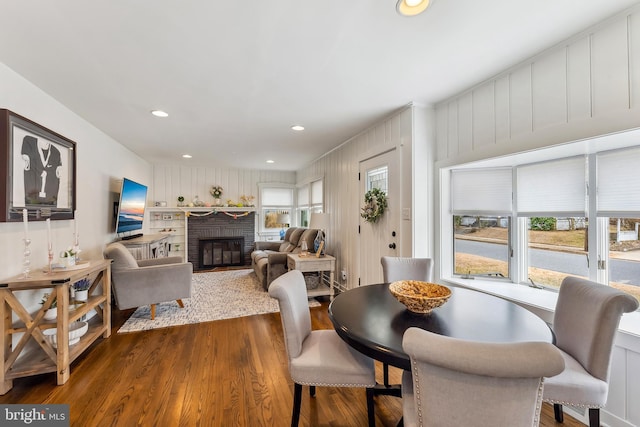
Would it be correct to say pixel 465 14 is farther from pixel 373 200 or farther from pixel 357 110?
pixel 373 200

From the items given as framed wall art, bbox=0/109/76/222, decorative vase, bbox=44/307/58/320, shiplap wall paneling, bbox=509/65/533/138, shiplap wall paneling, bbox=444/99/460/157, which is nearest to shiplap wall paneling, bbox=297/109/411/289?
shiplap wall paneling, bbox=444/99/460/157

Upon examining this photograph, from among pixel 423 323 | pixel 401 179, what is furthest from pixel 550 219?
pixel 423 323

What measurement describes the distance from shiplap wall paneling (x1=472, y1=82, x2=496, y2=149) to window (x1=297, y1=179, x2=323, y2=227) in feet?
10.6

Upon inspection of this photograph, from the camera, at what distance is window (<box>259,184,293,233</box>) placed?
267 inches

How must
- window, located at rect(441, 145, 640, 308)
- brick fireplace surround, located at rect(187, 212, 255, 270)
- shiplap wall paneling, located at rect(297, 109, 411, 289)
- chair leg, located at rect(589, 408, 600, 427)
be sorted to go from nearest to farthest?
chair leg, located at rect(589, 408, 600, 427) < window, located at rect(441, 145, 640, 308) < shiplap wall paneling, located at rect(297, 109, 411, 289) < brick fireplace surround, located at rect(187, 212, 255, 270)

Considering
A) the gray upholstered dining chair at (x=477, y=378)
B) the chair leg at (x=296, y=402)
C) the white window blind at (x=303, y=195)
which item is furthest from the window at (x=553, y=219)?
the white window blind at (x=303, y=195)

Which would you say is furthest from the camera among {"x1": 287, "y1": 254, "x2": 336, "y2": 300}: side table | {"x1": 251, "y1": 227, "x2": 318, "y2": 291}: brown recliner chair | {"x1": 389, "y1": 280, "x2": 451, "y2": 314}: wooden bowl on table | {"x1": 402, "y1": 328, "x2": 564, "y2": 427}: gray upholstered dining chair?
{"x1": 251, "y1": 227, "x2": 318, "y2": 291}: brown recliner chair

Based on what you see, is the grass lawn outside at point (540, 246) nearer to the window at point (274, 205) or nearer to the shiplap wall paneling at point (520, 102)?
the shiplap wall paneling at point (520, 102)

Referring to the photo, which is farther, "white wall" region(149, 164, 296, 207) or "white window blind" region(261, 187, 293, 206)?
"white window blind" region(261, 187, 293, 206)

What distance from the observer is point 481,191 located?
254 centimetres

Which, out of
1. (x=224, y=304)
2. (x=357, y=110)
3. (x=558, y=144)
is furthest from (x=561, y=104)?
(x=224, y=304)

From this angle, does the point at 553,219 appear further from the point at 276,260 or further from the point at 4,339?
the point at 4,339

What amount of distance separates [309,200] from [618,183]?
472cm

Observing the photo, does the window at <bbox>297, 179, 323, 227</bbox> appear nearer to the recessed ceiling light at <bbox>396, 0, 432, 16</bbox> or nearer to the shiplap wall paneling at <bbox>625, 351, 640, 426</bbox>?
the recessed ceiling light at <bbox>396, 0, 432, 16</bbox>
